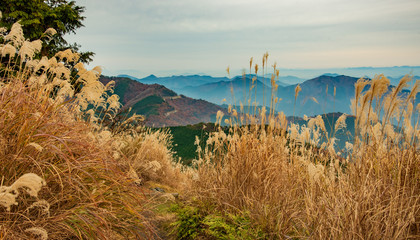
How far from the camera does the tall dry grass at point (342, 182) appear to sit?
87.4 inches

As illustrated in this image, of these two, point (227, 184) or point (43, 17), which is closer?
point (227, 184)

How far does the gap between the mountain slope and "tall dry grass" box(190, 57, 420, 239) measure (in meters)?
81.6

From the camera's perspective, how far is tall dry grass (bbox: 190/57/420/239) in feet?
7.29

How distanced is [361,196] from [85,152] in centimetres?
253

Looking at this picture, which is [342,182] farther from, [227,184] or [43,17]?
[43,17]

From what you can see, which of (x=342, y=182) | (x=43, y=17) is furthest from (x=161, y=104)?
(x=342, y=182)

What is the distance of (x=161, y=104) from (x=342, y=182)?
96539 millimetres

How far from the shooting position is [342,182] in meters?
2.96

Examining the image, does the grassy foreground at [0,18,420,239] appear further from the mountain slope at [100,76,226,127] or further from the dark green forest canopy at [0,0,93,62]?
the mountain slope at [100,76,226,127]

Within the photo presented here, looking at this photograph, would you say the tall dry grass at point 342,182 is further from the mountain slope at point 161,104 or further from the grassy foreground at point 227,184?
the mountain slope at point 161,104

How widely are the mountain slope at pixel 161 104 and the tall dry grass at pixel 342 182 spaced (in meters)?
81.6

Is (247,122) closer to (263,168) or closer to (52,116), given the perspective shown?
(263,168)

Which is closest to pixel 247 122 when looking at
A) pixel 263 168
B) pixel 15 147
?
pixel 263 168

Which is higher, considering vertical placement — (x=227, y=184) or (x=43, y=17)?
(x=43, y=17)
